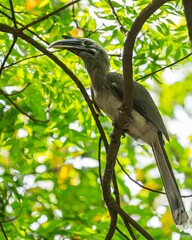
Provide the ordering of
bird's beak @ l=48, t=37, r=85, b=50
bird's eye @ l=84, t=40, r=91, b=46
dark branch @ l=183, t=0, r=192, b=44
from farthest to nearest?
bird's eye @ l=84, t=40, r=91, b=46 → bird's beak @ l=48, t=37, r=85, b=50 → dark branch @ l=183, t=0, r=192, b=44

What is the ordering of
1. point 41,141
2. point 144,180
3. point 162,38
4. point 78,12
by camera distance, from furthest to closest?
point 144,180 → point 41,141 → point 78,12 → point 162,38

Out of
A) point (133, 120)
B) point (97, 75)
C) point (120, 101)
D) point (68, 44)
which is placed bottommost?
point (133, 120)

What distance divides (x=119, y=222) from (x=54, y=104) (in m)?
1.06

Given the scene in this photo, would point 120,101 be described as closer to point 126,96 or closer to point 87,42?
point 87,42

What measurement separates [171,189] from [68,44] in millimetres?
1253

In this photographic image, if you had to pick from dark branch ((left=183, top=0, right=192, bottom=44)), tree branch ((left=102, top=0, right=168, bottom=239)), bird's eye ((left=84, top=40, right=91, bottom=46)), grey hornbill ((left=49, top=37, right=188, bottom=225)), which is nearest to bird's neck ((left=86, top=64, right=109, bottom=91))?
grey hornbill ((left=49, top=37, right=188, bottom=225))

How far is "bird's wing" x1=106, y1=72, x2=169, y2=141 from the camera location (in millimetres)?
4625

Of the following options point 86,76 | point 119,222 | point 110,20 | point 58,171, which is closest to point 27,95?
point 86,76

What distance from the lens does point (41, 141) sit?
5594 mm

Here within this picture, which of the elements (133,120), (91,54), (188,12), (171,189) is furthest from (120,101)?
(188,12)

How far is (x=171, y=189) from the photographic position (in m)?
4.50

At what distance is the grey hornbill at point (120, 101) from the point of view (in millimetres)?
4567

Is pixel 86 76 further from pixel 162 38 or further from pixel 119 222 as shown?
pixel 119 222

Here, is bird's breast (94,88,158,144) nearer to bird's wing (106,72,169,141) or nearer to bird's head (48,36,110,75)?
bird's wing (106,72,169,141)
